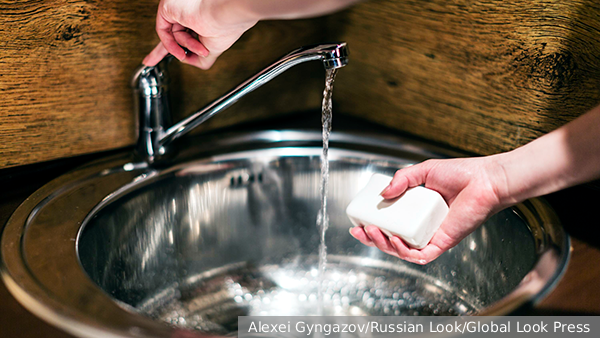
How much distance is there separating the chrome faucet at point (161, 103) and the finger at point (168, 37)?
75 mm

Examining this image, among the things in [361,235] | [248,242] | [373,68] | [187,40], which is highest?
[187,40]

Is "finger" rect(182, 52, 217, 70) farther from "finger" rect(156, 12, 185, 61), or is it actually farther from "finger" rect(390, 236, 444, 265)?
"finger" rect(390, 236, 444, 265)

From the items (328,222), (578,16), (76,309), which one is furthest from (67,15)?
(578,16)

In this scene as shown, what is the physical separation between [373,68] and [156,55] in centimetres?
52

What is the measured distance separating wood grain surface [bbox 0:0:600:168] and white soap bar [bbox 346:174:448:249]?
30 cm

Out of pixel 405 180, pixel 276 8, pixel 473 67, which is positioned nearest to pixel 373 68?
pixel 473 67

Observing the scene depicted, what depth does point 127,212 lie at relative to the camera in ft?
2.84

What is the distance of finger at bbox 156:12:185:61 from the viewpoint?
0.79 m

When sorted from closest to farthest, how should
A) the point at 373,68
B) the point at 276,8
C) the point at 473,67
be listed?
1. the point at 276,8
2. the point at 473,67
3. the point at 373,68

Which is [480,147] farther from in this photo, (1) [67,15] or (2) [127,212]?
(1) [67,15]

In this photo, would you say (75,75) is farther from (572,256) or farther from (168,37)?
(572,256)

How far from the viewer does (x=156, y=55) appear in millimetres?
848

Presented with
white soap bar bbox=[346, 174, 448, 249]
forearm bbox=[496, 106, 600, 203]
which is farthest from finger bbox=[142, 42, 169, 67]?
forearm bbox=[496, 106, 600, 203]

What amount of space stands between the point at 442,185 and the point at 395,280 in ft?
0.89
